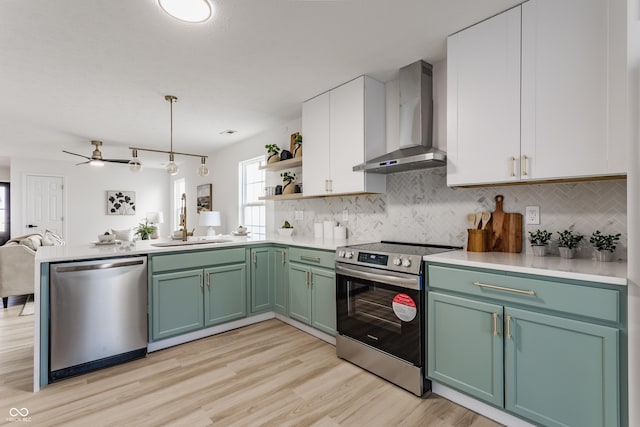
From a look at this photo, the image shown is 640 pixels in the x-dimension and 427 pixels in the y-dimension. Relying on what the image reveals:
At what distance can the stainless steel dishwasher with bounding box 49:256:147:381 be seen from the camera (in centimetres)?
228

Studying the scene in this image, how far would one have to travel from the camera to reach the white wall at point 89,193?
6.55 meters

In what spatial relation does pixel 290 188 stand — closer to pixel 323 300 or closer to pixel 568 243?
pixel 323 300

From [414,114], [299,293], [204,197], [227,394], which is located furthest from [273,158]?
[204,197]

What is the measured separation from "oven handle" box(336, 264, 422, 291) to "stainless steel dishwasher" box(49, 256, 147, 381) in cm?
170

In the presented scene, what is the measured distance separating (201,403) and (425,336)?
150cm

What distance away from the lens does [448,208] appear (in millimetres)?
2535

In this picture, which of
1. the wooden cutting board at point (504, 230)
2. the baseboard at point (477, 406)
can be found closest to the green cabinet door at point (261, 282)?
the baseboard at point (477, 406)

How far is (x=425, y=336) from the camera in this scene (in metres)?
2.05

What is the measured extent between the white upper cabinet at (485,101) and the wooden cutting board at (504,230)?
1.18 ft

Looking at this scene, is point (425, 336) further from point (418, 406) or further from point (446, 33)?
point (446, 33)

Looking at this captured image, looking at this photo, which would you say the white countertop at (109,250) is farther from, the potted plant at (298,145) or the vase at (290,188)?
the potted plant at (298,145)

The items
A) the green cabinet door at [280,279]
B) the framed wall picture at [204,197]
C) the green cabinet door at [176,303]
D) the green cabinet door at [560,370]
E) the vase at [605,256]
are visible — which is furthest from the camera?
the framed wall picture at [204,197]

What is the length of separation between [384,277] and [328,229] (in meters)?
1.41

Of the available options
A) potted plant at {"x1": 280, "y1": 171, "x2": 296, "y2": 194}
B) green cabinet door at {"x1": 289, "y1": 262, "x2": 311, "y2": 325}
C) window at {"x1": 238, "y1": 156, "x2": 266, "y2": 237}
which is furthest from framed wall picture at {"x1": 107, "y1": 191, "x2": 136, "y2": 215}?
green cabinet door at {"x1": 289, "y1": 262, "x2": 311, "y2": 325}
